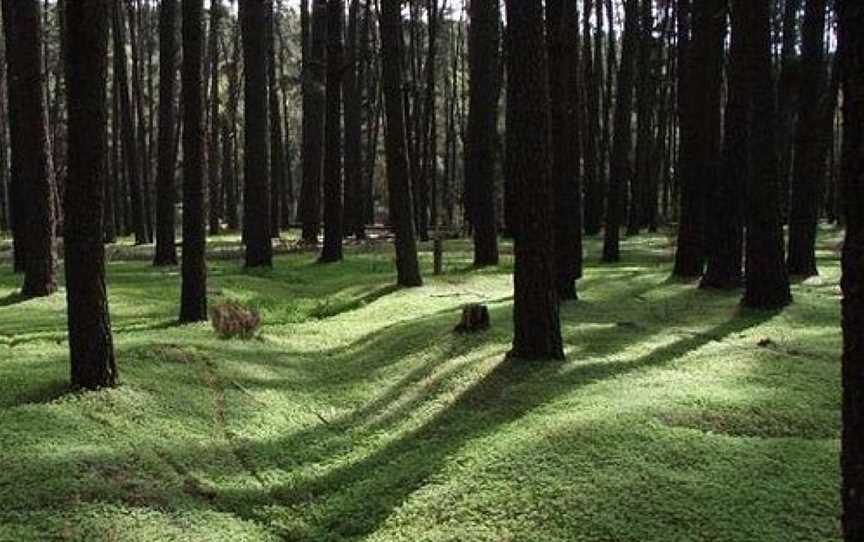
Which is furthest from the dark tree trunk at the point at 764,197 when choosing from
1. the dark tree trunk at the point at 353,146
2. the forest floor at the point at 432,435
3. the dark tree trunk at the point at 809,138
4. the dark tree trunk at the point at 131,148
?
Result: the dark tree trunk at the point at 131,148

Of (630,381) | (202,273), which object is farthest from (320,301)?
(630,381)

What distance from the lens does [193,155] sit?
1145 cm

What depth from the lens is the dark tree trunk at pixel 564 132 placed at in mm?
12008

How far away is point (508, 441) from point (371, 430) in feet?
4.88

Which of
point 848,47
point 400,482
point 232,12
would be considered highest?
point 232,12

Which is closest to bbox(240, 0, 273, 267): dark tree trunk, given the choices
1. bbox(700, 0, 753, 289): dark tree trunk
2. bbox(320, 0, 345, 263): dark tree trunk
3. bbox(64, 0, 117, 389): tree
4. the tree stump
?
bbox(320, 0, 345, 263): dark tree trunk

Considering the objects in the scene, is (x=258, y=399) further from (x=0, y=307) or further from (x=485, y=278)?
(x=485, y=278)

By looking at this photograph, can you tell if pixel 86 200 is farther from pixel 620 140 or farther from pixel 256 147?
pixel 620 140

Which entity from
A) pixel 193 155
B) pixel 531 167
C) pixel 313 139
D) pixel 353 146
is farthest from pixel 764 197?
pixel 313 139

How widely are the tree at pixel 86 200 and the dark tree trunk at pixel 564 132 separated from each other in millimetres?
6287

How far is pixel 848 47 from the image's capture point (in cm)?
309

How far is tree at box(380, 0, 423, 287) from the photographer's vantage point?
611 inches

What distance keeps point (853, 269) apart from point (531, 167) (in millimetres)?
5549

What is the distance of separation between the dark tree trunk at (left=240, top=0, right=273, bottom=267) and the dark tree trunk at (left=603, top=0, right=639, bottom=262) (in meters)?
7.97
